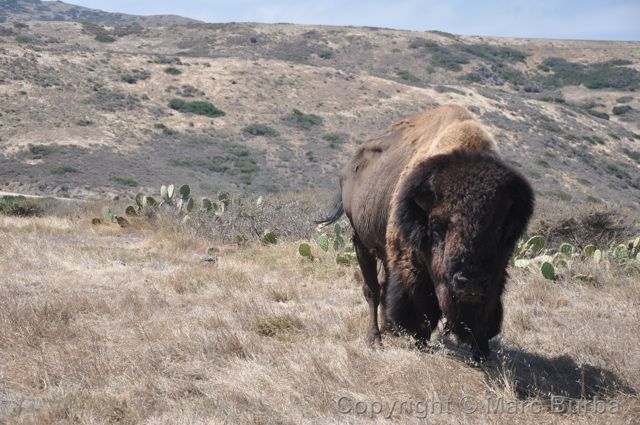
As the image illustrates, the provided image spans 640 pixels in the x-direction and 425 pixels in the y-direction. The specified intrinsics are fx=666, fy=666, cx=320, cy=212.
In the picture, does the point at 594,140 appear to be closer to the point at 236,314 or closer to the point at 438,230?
the point at 236,314

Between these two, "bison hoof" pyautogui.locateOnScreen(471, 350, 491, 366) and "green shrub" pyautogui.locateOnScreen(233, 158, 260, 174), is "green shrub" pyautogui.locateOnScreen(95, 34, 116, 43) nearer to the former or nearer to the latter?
"green shrub" pyautogui.locateOnScreen(233, 158, 260, 174)

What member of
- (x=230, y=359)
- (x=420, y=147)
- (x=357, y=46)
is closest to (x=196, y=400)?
(x=230, y=359)

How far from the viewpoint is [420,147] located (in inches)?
212

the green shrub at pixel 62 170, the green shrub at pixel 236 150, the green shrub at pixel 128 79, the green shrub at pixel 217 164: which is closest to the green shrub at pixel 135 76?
the green shrub at pixel 128 79

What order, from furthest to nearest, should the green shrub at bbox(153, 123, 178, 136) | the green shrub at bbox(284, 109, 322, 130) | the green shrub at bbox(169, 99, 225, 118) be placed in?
the green shrub at bbox(284, 109, 322, 130) < the green shrub at bbox(169, 99, 225, 118) < the green shrub at bbox(153, 123, 178, 136)

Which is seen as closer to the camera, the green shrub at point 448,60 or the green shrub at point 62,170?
the green shrub at point 62,170

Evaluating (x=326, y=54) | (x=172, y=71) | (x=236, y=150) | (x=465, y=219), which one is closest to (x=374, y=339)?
(x=465, y=219)

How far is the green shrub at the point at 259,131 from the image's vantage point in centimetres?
4259

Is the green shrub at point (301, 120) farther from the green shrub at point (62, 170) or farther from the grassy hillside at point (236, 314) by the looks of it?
the green shrub at point (62, 170)

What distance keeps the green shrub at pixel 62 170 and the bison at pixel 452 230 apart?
27947mm

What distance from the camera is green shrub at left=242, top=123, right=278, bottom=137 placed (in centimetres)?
4259

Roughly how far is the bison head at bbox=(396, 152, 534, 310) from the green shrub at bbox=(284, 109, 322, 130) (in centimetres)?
4045

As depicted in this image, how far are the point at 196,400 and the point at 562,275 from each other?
19.8ft

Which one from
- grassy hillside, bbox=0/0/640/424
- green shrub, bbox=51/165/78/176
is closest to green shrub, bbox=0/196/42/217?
grassy hillside, bbox=0/0/640/424
